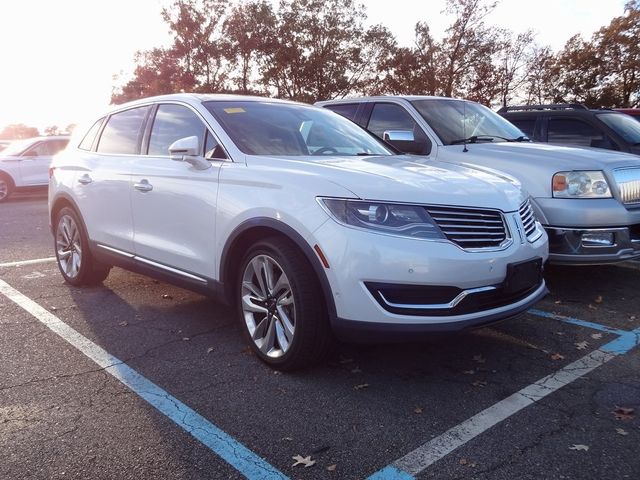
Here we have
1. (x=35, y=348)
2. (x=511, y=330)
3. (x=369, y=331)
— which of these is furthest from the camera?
(x=511, y=330)

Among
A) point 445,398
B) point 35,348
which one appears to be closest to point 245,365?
point 445,398

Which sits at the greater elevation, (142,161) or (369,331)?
(142,161)

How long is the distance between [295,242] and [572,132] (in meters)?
5.65

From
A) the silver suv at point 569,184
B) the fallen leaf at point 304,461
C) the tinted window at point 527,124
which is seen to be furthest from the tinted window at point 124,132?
the tinted window at point 527,124

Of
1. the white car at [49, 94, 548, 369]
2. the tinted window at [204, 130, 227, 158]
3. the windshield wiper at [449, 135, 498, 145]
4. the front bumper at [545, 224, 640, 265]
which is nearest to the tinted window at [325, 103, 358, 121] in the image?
the windshield wiper at [449, 135, 498, 145]

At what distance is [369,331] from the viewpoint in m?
2.99

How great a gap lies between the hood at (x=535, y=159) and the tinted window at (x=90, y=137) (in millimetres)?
3413

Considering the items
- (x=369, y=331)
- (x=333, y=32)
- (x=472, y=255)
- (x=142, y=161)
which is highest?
(x=333, y=32)

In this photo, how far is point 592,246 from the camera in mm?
4816

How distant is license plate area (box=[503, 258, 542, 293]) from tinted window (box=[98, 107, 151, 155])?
314 centimetres

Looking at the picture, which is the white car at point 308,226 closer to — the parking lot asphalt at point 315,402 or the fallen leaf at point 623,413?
the parking lot asphalt at point 315,402

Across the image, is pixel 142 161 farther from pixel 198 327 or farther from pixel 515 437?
pixel 515 437

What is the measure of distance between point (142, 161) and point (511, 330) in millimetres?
3185

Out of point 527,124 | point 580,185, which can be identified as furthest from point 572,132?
point 580,185
